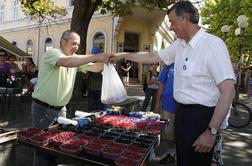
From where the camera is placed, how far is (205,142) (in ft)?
9.22

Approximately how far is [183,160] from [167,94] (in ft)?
9.73

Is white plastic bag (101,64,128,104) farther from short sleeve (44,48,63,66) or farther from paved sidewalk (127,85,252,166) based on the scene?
paved sidewalk (127,85,252,166)

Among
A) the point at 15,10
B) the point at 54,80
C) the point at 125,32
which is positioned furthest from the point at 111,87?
the point at 15,10

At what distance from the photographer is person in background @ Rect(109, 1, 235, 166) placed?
9.10 ft

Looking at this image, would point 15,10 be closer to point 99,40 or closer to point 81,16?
point 99,40

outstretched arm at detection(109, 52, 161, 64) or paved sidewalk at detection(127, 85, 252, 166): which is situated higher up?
outstretched arm at detection(109, 52, 161, 64)

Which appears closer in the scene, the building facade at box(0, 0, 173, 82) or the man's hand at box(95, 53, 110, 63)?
the man's hand at box(95, 53, 110, 63)

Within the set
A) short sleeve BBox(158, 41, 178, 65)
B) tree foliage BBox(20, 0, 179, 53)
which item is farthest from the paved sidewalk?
tree foliage BBox(20, 0, 179, 53)

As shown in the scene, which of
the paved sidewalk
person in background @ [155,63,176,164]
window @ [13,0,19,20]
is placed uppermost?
window @ [13,0,19,20]

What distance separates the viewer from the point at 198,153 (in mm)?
3064

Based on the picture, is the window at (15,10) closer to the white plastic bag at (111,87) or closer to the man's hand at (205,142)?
the white plastic bag at (111,87)

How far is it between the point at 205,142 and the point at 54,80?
78.2 inches

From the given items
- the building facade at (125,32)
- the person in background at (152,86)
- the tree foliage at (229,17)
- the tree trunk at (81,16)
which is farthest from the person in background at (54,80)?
the tree foliage at (229,17)

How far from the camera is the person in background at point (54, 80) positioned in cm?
390
